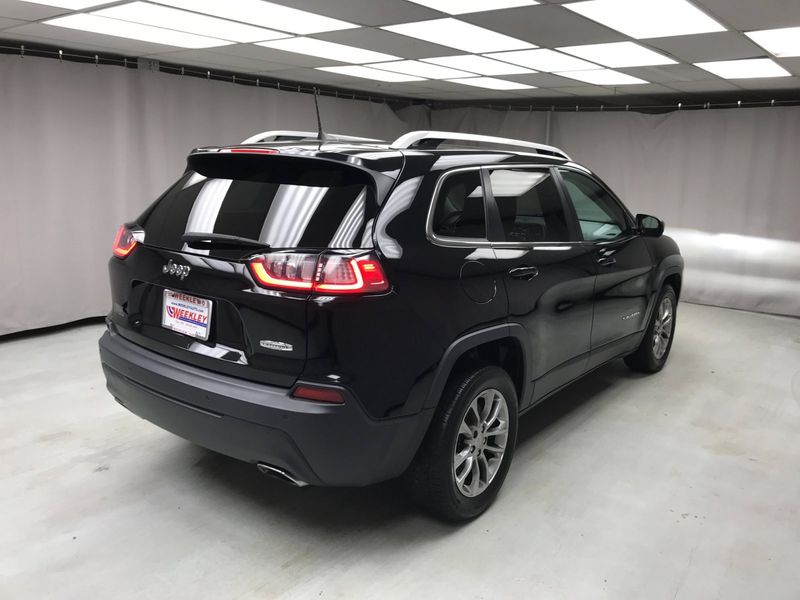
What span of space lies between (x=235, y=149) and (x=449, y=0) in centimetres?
152

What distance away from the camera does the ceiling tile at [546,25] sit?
3418 millimetres

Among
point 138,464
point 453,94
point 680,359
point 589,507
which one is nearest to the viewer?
point 589,507

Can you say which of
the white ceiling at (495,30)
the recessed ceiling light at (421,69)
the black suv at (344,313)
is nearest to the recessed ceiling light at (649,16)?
the white ceiling at (495,30)

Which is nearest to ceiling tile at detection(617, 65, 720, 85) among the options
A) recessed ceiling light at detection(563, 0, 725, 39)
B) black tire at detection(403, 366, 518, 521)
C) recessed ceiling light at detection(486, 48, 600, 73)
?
recessed ceiling light at detection(486, 48, 600, 73)

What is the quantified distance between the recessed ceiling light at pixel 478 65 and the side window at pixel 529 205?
1999mm

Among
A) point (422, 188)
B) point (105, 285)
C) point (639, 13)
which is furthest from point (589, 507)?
point (105, 285)

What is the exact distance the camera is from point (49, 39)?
4.47m

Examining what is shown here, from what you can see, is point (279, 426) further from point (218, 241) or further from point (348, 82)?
point (348, 82)

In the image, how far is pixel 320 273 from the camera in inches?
79.0

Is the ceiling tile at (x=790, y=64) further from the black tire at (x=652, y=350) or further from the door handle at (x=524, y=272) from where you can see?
the door handle at (x=524, y=272)

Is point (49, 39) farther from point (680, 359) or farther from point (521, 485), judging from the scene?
point (680, 359)

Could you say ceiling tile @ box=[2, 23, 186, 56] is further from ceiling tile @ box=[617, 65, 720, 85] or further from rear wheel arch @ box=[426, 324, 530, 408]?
ceiling tile @ box=[617, 65, 720, 85]

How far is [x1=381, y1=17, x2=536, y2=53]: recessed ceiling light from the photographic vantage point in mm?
3777

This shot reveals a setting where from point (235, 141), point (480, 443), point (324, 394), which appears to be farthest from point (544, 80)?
point (324, 394)
